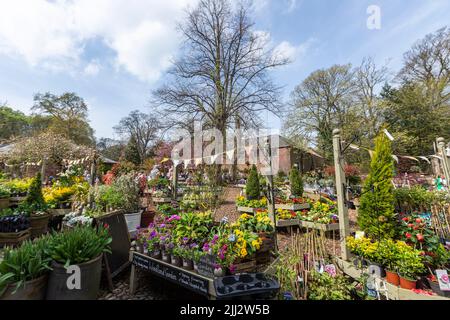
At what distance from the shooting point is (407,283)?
7.06ft

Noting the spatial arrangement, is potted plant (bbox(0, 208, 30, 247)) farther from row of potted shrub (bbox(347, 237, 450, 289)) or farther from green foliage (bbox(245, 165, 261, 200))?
green foliage (bbox(245, 165, 261, 200))

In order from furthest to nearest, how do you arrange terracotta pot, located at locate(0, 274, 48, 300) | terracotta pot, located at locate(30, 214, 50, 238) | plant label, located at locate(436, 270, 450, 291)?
terracotta pot, located at locate(30, 214, 50, 238) < plant label, located at locate(436, 270, 450, 291) < terracotta pot, located at locate(0, 274, 48, 300)

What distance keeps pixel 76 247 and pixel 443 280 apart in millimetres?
3774

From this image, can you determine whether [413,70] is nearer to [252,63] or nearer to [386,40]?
[252,63]

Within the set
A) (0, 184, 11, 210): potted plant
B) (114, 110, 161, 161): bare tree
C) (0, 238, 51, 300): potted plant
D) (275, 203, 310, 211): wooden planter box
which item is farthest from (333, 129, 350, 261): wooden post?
(114, 110, 161, 161): bare tree

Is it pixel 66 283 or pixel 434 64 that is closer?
pixel 66 283

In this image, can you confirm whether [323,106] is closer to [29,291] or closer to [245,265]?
[245,265]

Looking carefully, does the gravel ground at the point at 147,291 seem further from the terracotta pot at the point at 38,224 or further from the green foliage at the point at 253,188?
the green foliage at the point at 253,188

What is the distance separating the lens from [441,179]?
645 centimetres

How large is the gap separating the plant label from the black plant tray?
6.13 feet

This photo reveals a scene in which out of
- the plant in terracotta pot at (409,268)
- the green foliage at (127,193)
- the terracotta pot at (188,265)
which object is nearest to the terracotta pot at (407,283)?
the plant in terracotta pot at (409,268)

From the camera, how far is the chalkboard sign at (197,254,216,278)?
183 cm

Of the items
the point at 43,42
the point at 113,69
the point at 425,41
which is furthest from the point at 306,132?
the point at 43,42

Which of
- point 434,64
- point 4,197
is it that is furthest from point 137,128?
point 434,64
